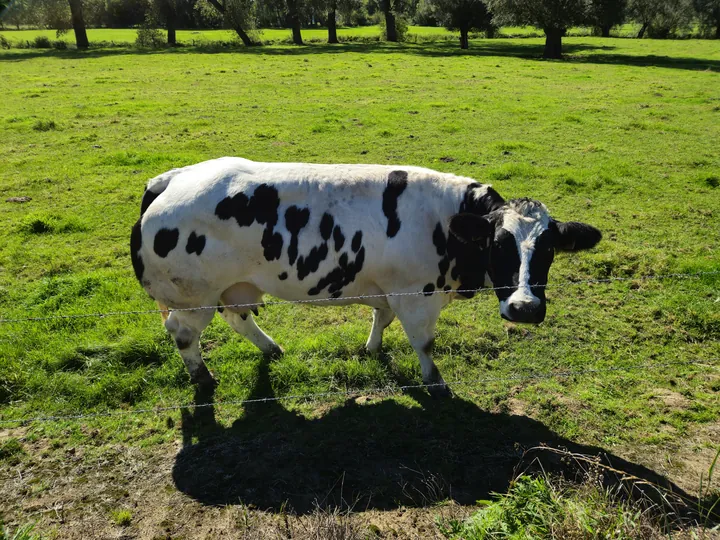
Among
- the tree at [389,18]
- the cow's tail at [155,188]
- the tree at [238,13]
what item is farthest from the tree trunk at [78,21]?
the cow's tail at [155,188]

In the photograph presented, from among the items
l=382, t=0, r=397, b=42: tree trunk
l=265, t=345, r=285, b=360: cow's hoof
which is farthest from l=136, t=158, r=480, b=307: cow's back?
l=382, t=0, r=397, b=42: tree trunk

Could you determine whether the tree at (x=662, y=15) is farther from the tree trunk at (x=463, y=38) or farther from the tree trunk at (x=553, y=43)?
the tree trunk at (x=553, y=43)

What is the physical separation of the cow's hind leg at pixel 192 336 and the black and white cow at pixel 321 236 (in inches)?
0.6

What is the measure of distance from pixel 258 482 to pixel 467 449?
1.73 metres

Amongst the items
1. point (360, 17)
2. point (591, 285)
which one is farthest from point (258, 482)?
point (360, 17)

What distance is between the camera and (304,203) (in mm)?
4418

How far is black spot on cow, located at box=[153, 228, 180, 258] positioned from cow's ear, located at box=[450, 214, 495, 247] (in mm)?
2380

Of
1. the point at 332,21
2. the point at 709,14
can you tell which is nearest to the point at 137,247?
the point at 332,21

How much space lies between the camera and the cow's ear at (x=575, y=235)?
13.7 ft

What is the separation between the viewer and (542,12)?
2989cm

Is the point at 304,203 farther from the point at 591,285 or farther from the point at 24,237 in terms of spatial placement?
the point at 24,237

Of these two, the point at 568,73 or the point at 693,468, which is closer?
the point at 693,468

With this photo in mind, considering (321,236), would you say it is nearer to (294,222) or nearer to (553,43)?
(294,222)

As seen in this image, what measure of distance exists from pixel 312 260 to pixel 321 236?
0.76 ft
